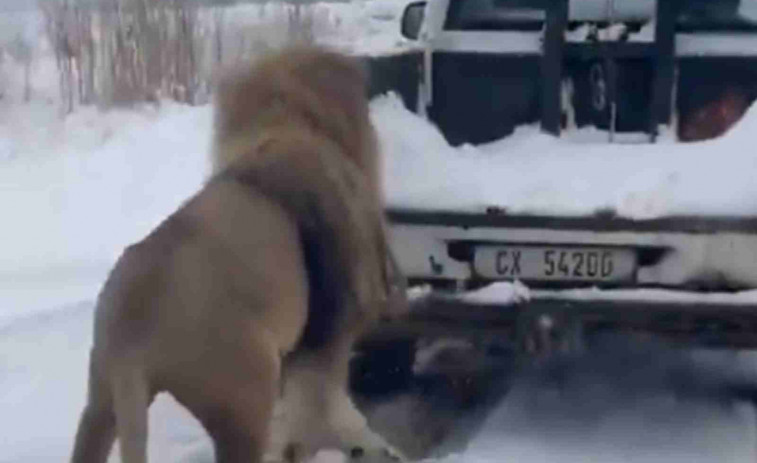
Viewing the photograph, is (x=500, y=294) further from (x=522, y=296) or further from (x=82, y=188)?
(x=82, y=188)

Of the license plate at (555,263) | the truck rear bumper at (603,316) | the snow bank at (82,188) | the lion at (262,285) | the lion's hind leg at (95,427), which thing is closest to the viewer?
the lion at (262,285)

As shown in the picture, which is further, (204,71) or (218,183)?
(204,71)

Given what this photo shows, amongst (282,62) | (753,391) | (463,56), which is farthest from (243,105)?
(753,391)

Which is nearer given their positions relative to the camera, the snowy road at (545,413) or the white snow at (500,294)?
the snowy road at (545,413)

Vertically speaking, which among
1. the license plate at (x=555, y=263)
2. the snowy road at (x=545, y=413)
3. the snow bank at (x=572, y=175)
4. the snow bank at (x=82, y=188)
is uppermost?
the snow bank at (x=572, y=175)

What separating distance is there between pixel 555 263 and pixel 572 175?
44 centimetres

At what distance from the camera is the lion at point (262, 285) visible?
430 centimetres

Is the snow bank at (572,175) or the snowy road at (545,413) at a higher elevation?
the snow bank at (572,175)

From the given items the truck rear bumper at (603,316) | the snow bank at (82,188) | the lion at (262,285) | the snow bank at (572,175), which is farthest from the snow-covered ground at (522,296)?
the snow bank at (82,188)

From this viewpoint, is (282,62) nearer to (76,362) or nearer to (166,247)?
(166,247)

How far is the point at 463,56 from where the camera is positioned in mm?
6883

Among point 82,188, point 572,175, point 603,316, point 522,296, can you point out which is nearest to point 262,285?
point 522,296

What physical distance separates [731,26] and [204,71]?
941 cm

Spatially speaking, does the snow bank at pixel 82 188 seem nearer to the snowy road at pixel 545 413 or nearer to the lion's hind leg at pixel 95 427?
the snowy road at pixel 545 413
